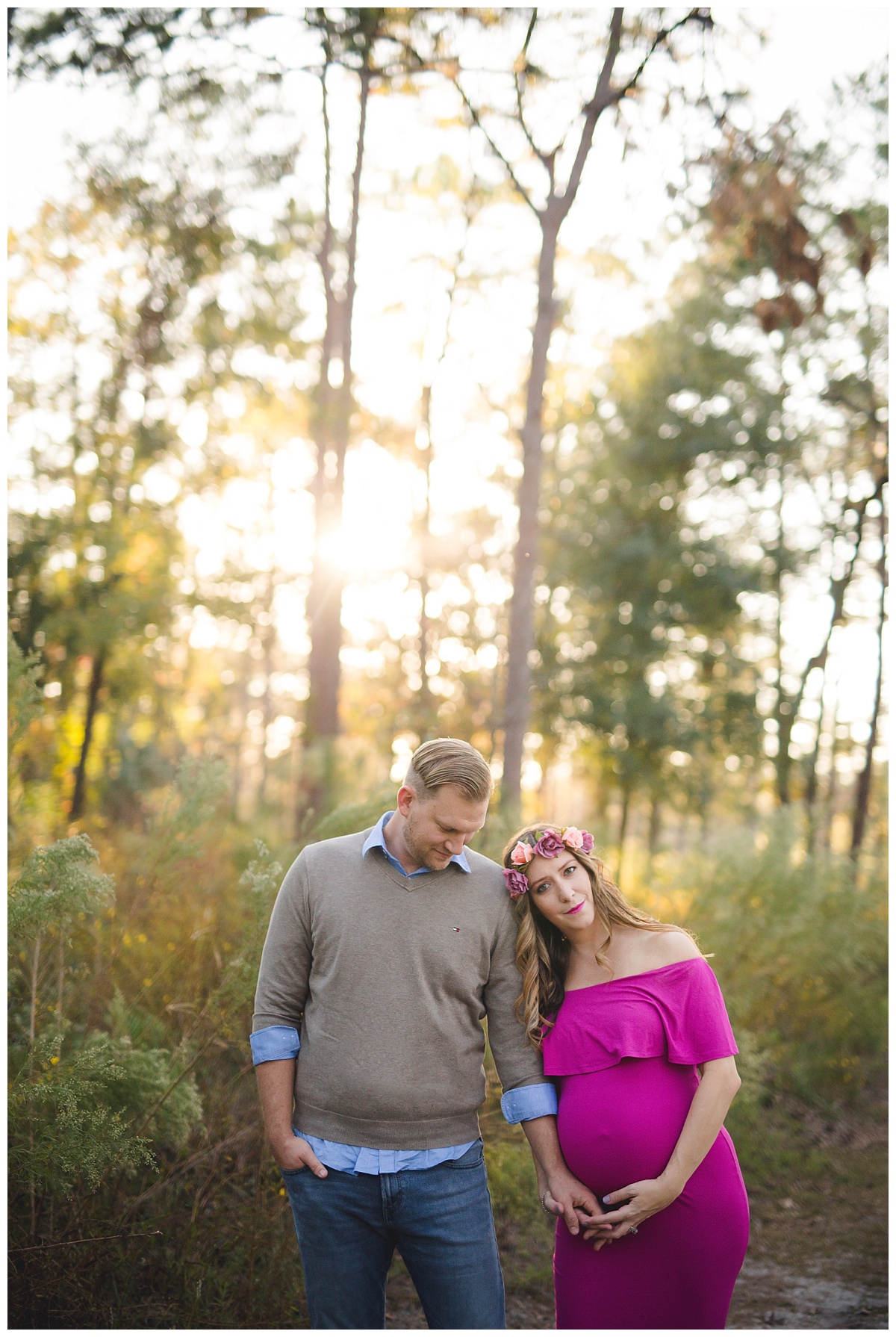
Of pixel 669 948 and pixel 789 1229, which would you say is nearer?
pixel 669 948

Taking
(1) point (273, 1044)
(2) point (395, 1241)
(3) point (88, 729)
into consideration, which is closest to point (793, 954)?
(2) point (395, 1241)

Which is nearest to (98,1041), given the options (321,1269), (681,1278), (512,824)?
(321,1269)

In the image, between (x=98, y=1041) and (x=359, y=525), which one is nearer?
(x=98, y=1041)

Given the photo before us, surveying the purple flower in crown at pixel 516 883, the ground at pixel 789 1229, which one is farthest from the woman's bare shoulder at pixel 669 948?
the ground at pixel 789 1229

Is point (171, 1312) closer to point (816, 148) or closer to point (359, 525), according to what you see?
point (816, 148)

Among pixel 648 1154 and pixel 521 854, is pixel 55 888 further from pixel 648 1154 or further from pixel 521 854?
pixel 648 1154

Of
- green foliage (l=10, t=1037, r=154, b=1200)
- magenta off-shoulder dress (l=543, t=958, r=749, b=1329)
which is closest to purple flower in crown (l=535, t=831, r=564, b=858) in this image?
magenta off-shoulder dress (l=543, t=958, r=749, b=1329)

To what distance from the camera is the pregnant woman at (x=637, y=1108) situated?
7.97ft

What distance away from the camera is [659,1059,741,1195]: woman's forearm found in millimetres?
2391

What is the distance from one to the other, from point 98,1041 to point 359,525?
13.8 m

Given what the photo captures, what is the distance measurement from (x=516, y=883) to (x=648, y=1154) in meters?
0.77

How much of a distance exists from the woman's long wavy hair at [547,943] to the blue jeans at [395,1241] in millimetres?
440

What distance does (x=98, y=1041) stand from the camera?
3.41 m

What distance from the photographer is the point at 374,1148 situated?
239 centimetres
